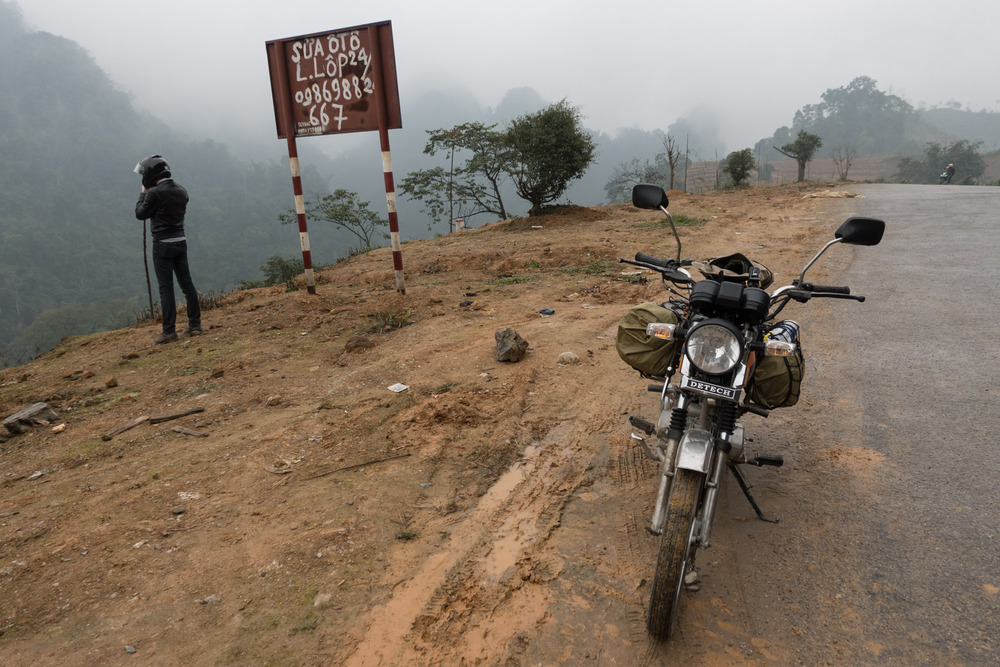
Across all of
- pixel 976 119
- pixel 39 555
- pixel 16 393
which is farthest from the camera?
pixel 976 119

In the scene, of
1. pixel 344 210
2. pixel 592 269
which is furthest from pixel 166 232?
pixel 344 210

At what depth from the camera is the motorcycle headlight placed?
217cm

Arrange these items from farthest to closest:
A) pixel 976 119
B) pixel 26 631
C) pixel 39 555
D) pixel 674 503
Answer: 1. pixel 976 119
2. pixel 39 555
3. pixel 26 631
4. pixel 674 503

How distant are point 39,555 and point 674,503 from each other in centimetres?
294

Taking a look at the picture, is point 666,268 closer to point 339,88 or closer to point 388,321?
point 388,321

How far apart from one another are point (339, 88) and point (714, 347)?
263 inches

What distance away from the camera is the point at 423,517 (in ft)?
9.64

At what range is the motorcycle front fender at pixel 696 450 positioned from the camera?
83.9 inches

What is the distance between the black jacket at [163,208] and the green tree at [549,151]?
10.7 meters

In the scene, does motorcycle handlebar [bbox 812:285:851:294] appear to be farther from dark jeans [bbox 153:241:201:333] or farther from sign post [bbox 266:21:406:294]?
dark jeans [bbox 153:241:201:333]

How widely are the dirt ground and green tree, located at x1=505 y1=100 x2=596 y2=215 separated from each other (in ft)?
35.1

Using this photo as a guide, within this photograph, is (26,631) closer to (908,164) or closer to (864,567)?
(864,567)

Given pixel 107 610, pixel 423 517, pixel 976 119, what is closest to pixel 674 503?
pixel 423 517

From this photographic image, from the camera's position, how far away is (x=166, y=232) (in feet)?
20.9
